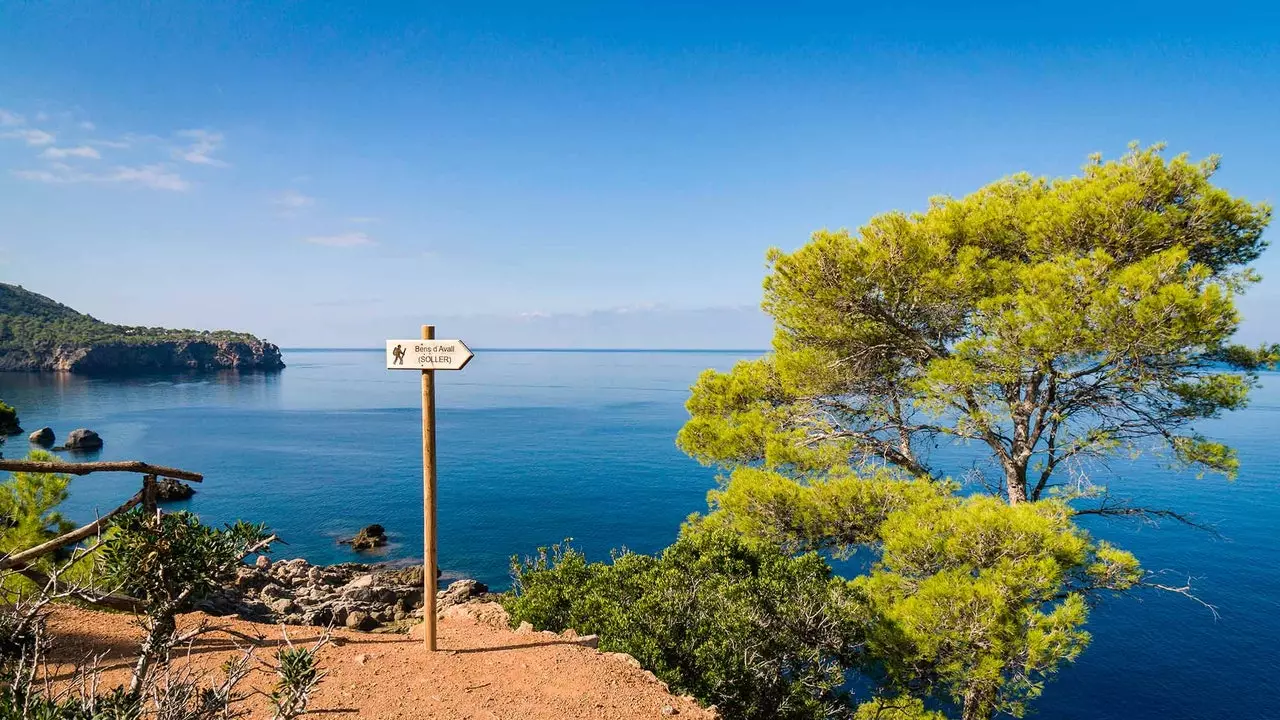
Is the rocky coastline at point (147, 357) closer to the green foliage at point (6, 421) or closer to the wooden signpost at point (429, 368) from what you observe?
the green foliage at point (6, 421)

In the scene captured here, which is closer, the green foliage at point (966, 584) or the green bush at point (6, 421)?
the green foliage at point (966, 584)

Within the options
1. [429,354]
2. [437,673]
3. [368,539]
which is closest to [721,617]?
[437,673]

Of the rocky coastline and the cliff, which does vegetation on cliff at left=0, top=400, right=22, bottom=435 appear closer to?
the rocky coastline

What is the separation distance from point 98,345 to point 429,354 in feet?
438

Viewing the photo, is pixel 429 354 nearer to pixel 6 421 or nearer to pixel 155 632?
pixel 155 632

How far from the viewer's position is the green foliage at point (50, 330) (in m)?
101

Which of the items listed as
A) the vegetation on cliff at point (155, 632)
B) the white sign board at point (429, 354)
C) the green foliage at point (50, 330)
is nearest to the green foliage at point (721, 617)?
the white sign board at point (429, 354)

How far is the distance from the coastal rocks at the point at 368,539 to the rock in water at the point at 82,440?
29984 millimetres

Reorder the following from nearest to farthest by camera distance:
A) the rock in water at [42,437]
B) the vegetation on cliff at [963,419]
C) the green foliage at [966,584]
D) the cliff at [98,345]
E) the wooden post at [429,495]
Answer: the wooden post at [429,495] → the green foliage at [966,584] → the vegetation on cliff at [963,419] → the rock in water at [42,437] → the cliff at [98,345]

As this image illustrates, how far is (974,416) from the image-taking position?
10.0 metres

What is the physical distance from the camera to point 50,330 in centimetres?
10588

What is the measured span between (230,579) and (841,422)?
10.4 m

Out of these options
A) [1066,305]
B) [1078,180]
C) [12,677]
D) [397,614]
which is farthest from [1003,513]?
[397,614]

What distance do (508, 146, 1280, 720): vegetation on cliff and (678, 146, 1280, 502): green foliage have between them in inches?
1.5
